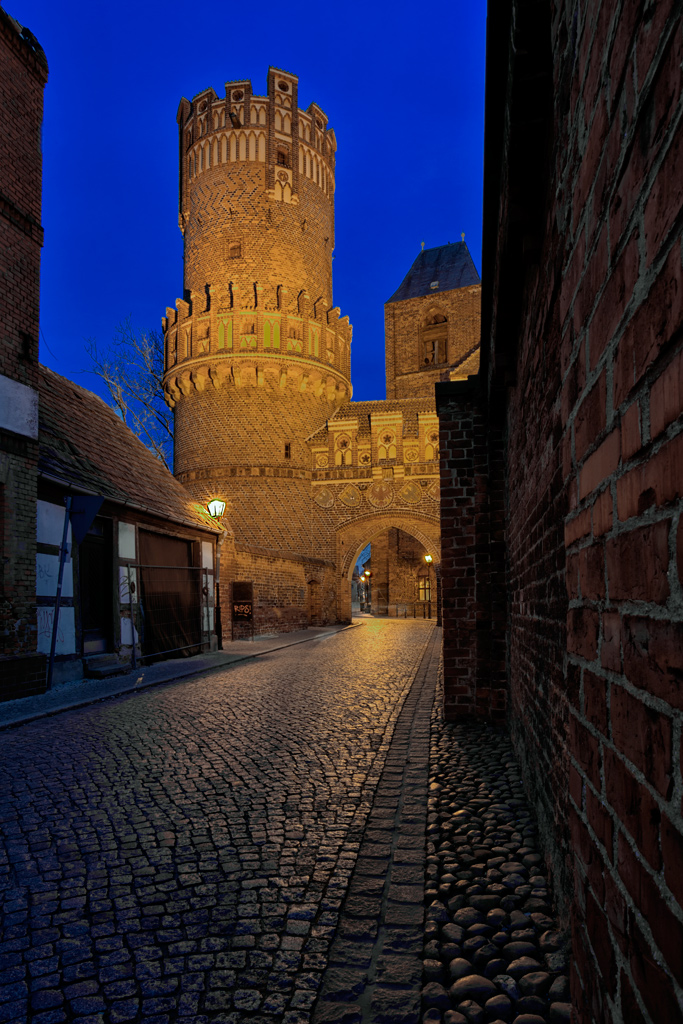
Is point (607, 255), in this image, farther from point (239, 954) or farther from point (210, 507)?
point (210, 507)

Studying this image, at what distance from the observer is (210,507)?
15.2 m

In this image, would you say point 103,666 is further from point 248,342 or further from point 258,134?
point 258,134

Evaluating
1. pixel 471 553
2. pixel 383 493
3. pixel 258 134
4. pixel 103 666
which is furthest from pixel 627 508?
pixel 258 134

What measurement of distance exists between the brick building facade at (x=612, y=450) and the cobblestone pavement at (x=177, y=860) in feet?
3.38

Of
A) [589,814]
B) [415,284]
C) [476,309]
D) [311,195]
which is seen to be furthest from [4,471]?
[415,284]

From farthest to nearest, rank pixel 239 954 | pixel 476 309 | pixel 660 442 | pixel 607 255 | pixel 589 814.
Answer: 1. pixel 476 309
2. pixel 239 954
3. pixel 589 814
4. pixel 607 255
5. pixel 660 442

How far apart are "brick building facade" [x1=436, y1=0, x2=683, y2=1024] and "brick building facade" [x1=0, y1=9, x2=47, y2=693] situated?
24.2 ft

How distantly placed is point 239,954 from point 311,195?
96.3ft

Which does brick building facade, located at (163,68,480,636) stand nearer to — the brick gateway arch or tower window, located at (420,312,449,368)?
the brick gateway arch

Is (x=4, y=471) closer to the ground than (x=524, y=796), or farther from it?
farther from it

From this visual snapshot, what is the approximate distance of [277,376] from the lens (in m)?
25.6

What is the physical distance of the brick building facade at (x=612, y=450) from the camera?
792 millimetres

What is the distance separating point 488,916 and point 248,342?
24.6 m

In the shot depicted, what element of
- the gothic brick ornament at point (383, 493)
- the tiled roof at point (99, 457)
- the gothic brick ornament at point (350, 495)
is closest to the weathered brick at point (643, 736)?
the tiled roof at point (99, 457)
